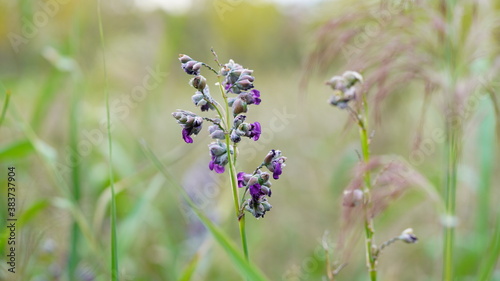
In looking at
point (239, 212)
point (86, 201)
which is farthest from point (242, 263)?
point (86, 201)

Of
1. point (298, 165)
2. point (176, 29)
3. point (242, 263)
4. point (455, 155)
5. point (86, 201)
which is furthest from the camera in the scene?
point (298, 165)

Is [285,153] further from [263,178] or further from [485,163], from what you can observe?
[263,178]

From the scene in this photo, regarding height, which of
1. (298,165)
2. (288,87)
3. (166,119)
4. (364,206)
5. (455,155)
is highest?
(288,87)

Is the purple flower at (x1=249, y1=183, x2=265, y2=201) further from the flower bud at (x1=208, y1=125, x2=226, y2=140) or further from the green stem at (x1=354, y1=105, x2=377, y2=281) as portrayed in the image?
the green stem at (x1=354, y1=105, x2=377, y2=281)

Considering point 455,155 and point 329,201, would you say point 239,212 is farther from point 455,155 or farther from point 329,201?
point 329,201

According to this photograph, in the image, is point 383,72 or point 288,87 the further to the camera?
point 288,87

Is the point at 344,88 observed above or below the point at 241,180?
above

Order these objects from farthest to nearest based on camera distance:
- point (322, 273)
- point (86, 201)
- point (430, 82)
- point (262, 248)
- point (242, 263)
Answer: point (262, 248), point (86, 201), point (322, 273), point (430, 82), point (242, 263)

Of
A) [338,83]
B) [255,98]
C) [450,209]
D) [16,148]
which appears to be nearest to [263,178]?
[255,98]
